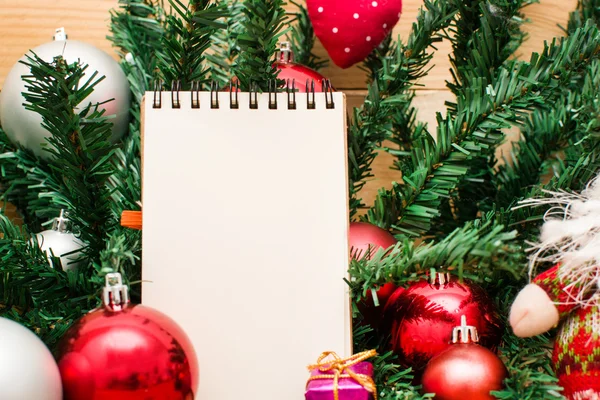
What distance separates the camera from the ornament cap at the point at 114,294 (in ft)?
1.54

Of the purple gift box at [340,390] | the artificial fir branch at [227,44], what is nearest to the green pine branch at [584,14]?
the artificial fir branch at [227,44]

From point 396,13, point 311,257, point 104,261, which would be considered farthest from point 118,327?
point 396,13

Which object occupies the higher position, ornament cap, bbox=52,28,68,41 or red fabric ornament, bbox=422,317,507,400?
ornament cap, bbox=52,28,68,41

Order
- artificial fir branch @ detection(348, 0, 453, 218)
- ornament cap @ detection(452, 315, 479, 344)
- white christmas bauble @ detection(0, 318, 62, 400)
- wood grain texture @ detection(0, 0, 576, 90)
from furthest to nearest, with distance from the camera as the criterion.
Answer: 1. wood grain texture @ detection(0, 0, 576, 90)
2. artificial fir branch @ detection(348, 0, 453, 218)
3. ornament cap @ detection(452, 315, 479, 344)
4. white christmas bauble @ detection(0, 318, 62, 400)

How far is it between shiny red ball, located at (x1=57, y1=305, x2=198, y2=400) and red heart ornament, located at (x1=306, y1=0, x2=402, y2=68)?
0.37 meters

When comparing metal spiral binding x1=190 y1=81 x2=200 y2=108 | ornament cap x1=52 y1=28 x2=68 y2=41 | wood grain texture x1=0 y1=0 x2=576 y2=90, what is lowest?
metal spiral binding x1=190 y1=81 x2=200 y2=108

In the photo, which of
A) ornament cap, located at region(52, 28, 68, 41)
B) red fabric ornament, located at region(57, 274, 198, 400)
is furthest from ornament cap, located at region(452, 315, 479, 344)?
ornament cap, located at region(52, 28, 68, 41)

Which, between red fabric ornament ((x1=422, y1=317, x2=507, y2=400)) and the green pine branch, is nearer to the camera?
red fabric ornament ((x1=422, y1=317, x2=507, y2=400))

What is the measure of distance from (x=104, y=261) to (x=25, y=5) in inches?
16.4

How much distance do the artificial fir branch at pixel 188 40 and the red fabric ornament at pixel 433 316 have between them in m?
0.28

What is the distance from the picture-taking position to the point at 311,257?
0.55 meters

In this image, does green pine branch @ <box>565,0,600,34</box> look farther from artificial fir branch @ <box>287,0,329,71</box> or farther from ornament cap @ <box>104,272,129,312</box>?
ornament cap @ <box>104,272,129,312</box>

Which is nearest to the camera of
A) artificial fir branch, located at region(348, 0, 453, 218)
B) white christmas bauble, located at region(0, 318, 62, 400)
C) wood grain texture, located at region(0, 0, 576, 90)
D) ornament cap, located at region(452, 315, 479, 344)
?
white christmas bauble, located at region(0, 318, 62, 400)

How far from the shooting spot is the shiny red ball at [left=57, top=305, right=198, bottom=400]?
436 mm
